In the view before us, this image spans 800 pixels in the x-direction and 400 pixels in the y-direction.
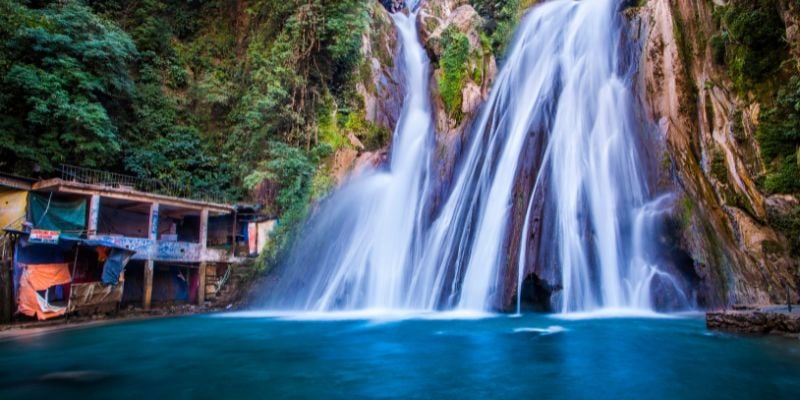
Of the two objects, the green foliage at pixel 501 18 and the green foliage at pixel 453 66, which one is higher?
the green foliage at pixel 501 18

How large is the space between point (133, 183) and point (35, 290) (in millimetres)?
7191

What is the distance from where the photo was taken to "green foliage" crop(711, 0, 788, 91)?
→ 525 inches

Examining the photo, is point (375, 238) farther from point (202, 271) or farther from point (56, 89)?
point (56, 89)

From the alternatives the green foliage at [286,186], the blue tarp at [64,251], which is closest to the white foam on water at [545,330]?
the green foliage at [286,186]

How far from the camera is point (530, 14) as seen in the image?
24.4 meters

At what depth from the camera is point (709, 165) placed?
587 inches

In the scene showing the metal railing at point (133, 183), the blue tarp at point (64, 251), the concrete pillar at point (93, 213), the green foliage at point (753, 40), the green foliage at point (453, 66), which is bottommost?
the blue tarp at point (64, 251)

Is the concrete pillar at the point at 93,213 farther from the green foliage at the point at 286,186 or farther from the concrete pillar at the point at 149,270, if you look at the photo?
the green foliage at the point at 286,186

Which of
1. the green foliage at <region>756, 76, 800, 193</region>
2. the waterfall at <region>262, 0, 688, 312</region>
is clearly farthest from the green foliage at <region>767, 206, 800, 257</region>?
the waterfall at <region>262, 0, 688, 312</region>

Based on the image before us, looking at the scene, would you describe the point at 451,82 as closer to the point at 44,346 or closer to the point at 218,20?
the point at 218,20

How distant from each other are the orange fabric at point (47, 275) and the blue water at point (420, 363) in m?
4.31

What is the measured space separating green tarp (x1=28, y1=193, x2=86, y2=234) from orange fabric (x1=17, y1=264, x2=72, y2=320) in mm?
2181

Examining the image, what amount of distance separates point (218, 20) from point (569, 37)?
64.7 ft

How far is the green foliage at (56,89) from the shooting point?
59.6ft
